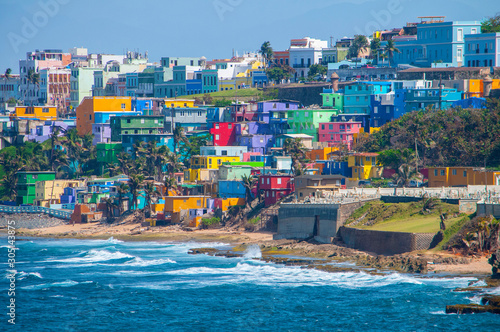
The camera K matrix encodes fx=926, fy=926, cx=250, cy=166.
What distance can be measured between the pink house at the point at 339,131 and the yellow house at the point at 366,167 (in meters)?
18.1

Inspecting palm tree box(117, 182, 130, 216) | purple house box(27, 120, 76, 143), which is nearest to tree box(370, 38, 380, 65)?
purple house box(27, 120, 76, 143)

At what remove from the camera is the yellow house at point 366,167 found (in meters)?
96.6

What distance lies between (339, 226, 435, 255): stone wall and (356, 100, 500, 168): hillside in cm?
2539

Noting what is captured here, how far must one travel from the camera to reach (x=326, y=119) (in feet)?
400

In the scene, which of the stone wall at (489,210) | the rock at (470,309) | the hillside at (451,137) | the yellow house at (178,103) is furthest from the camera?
the yellow house at (178,103)

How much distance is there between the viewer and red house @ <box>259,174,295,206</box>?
90875 millimetres

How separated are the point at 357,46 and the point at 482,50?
32134 mm

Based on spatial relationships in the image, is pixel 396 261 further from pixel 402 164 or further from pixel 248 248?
pixel 402 164

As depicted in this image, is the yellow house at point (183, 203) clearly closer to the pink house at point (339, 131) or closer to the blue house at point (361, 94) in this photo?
the pink house at point (339, 131)

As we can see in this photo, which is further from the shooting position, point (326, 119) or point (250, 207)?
point (326, 119)

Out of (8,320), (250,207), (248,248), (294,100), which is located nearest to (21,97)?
(294,100)

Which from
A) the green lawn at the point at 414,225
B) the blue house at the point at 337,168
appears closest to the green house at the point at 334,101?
the blue house at the point at 337,168

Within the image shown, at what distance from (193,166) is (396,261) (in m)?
48.3

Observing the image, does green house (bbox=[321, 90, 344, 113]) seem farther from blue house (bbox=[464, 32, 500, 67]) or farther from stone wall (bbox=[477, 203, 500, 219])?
stone wall (bbox=[477, 203, 500, 219])
